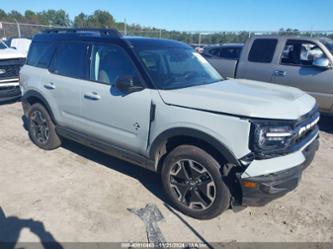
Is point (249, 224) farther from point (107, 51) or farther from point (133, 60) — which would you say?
point (107, 51)

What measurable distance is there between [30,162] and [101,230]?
2174 millimetres

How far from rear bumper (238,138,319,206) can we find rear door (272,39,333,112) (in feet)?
12.2

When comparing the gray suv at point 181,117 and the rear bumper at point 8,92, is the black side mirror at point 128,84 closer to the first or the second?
the gray suv at point 181,117

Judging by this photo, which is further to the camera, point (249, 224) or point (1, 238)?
point (249, 224)

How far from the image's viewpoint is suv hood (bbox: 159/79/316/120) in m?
2.79

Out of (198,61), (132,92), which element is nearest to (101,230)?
(132,92)

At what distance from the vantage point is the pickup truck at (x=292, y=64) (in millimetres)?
5961

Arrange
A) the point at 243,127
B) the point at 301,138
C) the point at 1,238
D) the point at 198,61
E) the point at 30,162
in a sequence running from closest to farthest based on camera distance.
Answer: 1. the point at 243,127
2. the point at 1,238
3. the point at 301,138
4. the point at 198,61
5. the point at 30,162

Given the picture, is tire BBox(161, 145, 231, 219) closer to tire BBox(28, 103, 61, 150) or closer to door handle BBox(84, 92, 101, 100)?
door handle BBox(84, 92, 101, 100)

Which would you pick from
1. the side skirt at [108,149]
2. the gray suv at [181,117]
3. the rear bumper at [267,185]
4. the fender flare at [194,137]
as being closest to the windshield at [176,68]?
the gray suv at [181,117]

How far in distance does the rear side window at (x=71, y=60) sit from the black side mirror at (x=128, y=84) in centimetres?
94

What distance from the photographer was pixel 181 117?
3098 mm

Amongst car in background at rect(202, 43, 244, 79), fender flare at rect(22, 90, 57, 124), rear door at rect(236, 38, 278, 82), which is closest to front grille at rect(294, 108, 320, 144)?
rear door at rect(236, 38, 278, 82)

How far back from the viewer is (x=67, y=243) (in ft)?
9.49
